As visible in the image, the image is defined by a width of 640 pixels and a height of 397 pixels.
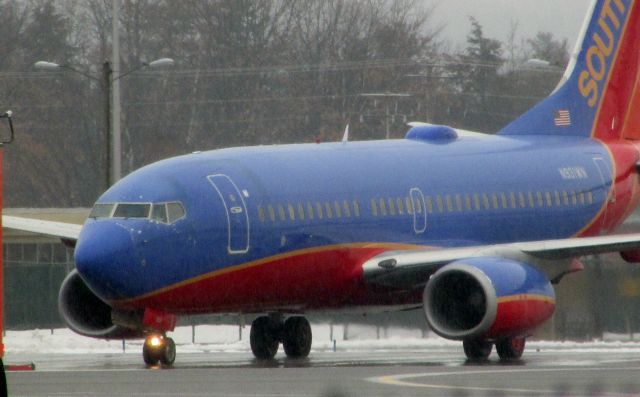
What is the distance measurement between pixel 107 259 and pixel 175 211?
4.45ft

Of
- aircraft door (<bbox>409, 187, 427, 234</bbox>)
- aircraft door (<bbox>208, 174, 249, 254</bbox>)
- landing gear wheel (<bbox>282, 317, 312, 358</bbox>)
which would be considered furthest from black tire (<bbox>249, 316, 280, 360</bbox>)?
aircraft door (<bbox>208, 174, 249, 254</bbox>)

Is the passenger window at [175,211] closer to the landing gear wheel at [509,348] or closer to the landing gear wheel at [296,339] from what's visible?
the landing gear wheel at [296,339]

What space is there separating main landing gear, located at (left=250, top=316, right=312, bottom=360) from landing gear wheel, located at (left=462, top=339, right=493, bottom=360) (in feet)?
9.34

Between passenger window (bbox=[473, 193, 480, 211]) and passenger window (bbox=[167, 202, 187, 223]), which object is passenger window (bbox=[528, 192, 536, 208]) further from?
passenger window (bbox=[167, 202, 187, 223])

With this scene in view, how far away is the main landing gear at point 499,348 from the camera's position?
27.8 meters

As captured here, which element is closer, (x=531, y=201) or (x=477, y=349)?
(x=477, y=349)

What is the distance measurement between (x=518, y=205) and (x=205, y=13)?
4234 cm

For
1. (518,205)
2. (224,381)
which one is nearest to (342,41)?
(518,205)

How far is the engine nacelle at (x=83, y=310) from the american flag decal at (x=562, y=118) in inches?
371

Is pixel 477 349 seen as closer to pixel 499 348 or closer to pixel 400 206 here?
pixel 499 348

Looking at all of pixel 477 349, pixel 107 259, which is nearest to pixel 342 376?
pixel 107 259

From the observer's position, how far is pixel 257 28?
239ft

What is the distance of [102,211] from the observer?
25.4 meters

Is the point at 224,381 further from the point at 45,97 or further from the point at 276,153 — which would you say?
the point at 45,97
